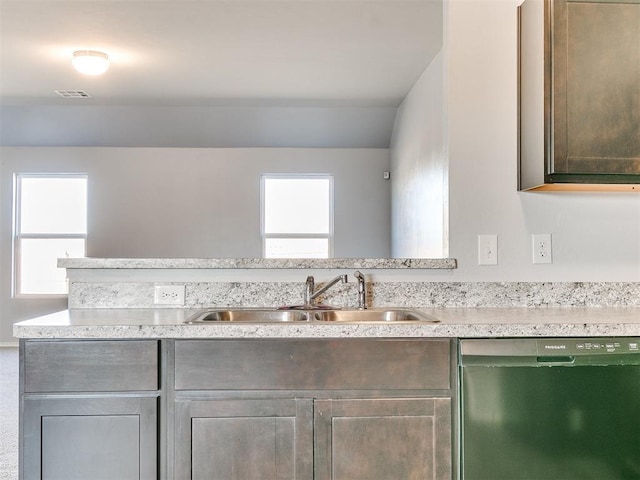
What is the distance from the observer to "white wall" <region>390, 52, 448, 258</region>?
3953 mm

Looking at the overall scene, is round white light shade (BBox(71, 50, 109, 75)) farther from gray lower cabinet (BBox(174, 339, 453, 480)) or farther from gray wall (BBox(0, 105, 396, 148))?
gray lower cabinet (BBox(174, 339, 453, 480))

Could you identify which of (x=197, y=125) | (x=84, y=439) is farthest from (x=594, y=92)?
(x=197, y=125)

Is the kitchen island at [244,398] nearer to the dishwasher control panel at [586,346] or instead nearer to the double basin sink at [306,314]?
the dishwasher control panel at [586,346]

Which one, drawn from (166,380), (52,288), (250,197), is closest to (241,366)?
(166,380)

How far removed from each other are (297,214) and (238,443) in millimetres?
4783

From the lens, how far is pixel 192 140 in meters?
5.95

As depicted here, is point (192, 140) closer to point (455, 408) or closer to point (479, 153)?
point (479, 153)

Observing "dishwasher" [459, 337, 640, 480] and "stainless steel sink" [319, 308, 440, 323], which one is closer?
"dishwasher" [459, 337, 640, 480]

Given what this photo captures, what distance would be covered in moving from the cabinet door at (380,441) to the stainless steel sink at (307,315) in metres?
0.41

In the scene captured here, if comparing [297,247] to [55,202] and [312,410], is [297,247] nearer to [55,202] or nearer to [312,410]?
[55,202]

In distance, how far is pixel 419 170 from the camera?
15.1ft

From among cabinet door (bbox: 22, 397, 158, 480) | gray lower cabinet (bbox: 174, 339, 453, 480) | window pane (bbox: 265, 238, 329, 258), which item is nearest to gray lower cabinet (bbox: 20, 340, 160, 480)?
cabinet door (bbox: 22, 397, 158, 480)

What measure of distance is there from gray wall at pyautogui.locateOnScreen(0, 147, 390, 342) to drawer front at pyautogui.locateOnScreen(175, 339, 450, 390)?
4.58 meters

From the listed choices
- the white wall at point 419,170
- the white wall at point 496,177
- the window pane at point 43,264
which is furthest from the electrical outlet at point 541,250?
the window pane at point 43,264
